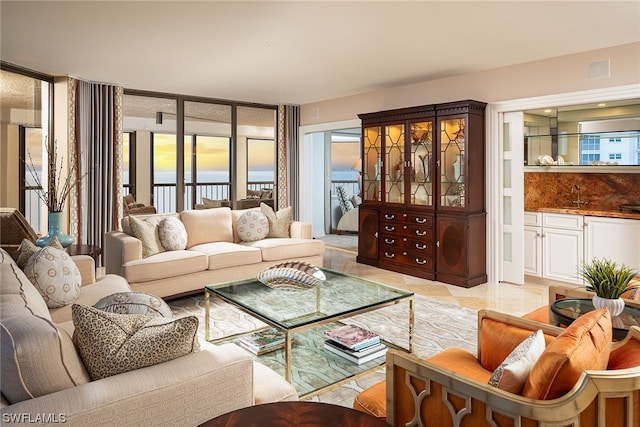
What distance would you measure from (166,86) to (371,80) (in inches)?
110

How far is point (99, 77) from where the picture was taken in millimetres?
5379

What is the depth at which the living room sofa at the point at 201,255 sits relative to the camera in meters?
4.05

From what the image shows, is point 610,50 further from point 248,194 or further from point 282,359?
point 248,194

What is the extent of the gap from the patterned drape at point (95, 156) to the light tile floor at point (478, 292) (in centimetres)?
322

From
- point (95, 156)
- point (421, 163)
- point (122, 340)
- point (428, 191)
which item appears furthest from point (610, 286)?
point (95, 156)

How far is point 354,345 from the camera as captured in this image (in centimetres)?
279

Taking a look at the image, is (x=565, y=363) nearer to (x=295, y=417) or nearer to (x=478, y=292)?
(x=295, y=417)

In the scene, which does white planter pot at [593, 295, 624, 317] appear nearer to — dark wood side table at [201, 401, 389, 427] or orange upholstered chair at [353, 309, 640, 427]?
orange upholstered chair at [353, 309, 640, 427]

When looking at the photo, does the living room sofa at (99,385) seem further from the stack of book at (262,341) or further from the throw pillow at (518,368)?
the stack of book at (262,341)

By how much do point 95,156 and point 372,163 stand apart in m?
3.68

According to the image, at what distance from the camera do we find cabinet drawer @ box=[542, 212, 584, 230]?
4.79 meters

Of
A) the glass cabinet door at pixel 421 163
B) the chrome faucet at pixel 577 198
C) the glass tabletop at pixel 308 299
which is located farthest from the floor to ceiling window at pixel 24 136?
the chrome faucet at pixel 577 198

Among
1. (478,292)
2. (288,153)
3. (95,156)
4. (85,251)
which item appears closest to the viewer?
(85,251)

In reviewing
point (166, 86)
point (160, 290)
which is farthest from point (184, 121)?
point (160, 290)
